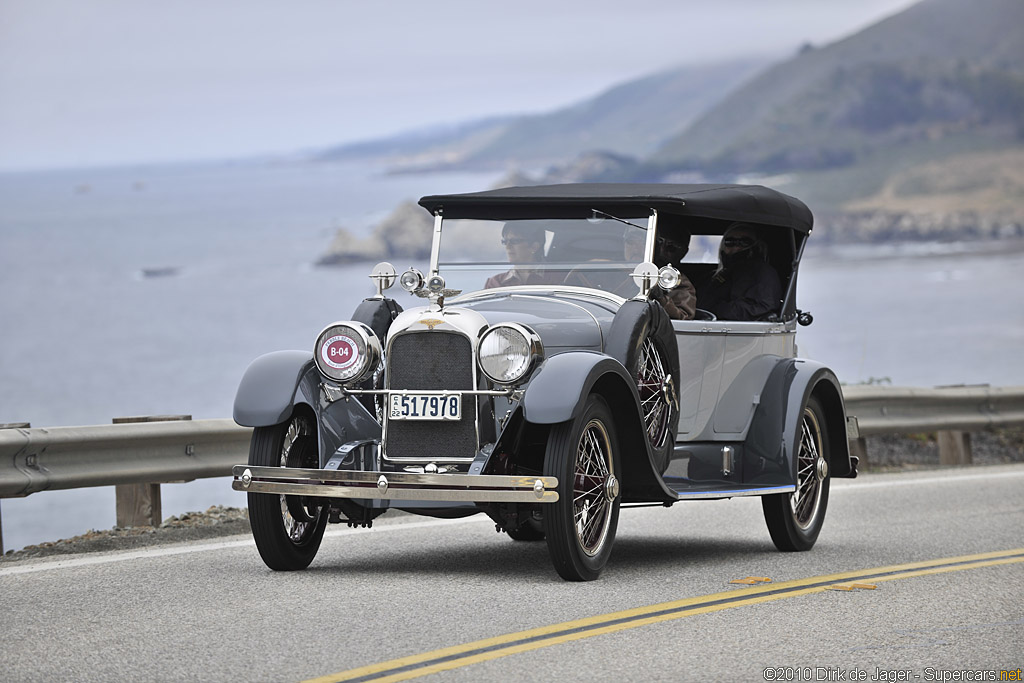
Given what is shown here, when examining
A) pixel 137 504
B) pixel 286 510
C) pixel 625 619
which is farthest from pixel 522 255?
pixel 137 504

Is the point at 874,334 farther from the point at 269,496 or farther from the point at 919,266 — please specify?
the point at 919,266

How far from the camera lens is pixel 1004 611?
21.6ft

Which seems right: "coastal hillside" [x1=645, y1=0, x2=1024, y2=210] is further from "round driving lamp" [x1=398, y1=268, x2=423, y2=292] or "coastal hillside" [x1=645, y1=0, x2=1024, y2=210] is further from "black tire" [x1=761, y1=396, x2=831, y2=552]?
"round driving lamp" [x1=398, y1=268, x2=423, y2=292]

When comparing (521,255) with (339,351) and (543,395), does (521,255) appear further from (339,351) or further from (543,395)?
(543,395)

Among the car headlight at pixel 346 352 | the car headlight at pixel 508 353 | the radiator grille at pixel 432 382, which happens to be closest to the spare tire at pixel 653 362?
the car headlight at pixel 508 353

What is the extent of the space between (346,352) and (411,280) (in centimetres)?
87

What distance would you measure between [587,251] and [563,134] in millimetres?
176573

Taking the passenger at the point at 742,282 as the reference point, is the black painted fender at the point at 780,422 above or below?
below

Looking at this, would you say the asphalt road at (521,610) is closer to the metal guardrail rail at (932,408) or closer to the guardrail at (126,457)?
the guardrail at (126,457)

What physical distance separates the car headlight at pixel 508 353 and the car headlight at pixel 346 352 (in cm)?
62

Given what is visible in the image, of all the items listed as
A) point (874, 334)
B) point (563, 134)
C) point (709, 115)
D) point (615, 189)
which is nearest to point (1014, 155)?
point (709, 115)

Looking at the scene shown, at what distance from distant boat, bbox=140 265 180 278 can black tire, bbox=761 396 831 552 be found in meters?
86.6

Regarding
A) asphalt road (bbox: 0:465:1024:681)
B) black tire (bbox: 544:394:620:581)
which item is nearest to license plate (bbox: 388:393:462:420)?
black tire (bbox: 544:394:620:581)

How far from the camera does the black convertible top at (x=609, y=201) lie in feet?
27.3
